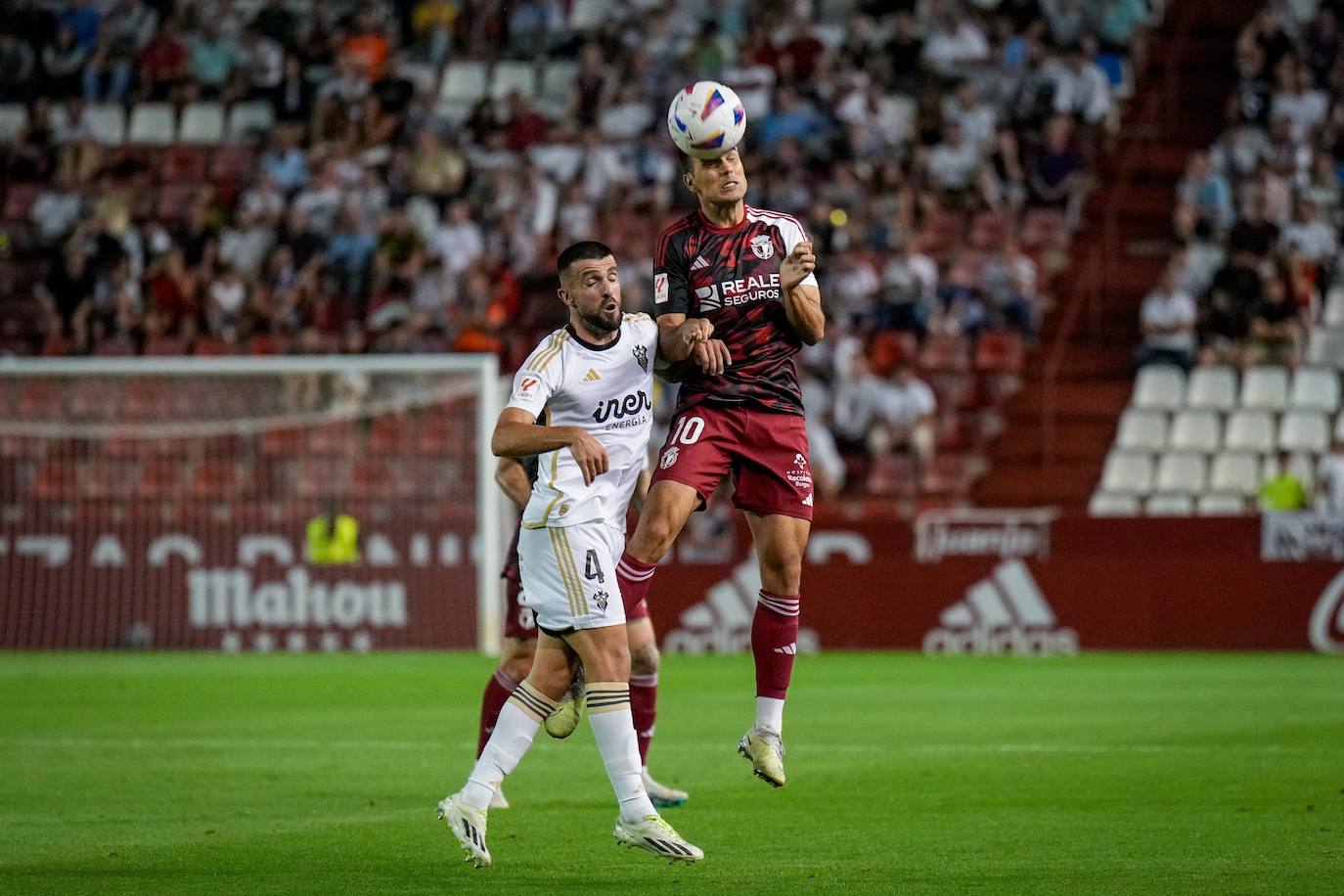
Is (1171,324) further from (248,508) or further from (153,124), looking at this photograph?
(153,124)

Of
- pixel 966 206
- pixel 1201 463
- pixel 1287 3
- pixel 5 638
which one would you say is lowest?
pixel 5 638

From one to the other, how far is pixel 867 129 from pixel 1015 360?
11.8 feet

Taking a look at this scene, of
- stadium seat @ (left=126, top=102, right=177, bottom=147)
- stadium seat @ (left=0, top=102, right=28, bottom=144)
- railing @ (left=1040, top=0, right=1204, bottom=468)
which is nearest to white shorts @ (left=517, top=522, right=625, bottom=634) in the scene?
railing @ (left=1040, top=0, right=1204, bottom=468)

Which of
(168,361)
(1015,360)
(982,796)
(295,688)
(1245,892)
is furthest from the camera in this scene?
(1015,360)

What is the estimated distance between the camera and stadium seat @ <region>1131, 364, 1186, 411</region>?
23266 millimetres

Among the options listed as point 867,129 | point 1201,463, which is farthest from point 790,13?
point 1201,463

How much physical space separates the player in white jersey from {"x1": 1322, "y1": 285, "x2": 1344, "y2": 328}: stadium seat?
1651 cm

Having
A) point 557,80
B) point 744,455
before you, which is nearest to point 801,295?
point 744,455

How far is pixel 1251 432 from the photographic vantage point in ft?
74.6

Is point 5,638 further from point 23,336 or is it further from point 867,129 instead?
point 867,129

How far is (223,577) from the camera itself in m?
22.0

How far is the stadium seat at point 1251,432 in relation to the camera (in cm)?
2269

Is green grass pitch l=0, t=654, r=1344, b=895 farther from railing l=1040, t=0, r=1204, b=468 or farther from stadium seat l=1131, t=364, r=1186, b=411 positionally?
railing l=1040, t=0, r=1204, b=468

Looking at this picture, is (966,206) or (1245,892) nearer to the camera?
(1245,892)
